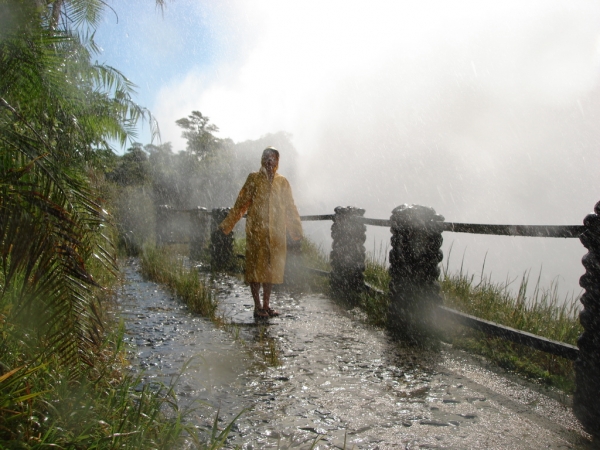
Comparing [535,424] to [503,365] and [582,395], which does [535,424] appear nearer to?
[582,395]

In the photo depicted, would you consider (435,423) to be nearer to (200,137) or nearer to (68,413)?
(68,413)

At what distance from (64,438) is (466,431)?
2098mm

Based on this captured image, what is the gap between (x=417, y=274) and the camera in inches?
195

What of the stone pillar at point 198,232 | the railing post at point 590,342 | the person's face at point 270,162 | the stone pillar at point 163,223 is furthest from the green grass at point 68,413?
the stone pillar at point 163,223

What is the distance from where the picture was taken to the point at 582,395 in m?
2.98

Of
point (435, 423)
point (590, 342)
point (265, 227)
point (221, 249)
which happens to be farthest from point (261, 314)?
point (221, 249)

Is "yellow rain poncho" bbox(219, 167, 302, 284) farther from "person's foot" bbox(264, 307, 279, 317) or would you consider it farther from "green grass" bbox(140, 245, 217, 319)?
"green grass" bbox(140, 245, 217, 319)

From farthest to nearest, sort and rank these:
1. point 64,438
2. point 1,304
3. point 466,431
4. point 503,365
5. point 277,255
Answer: point 277,255 → point 503,365 → point 1,304 → point 466,431 → point 64,438

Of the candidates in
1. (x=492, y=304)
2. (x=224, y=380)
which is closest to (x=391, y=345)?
(x=492, y=304)

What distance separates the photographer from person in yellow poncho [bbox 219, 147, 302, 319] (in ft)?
19.1

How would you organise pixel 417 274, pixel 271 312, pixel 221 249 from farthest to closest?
pixel 221 249 → pixel 271 312 → pixel 417 274

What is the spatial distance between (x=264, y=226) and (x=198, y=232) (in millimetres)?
6388

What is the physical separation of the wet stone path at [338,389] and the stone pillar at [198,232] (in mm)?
6412

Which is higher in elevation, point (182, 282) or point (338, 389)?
point (182, 282)
